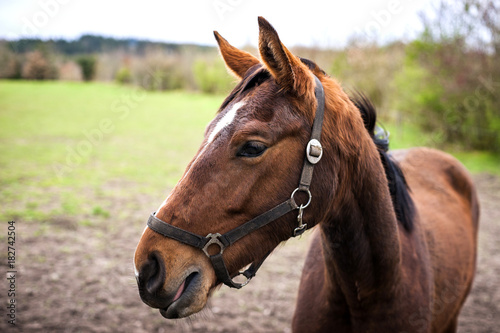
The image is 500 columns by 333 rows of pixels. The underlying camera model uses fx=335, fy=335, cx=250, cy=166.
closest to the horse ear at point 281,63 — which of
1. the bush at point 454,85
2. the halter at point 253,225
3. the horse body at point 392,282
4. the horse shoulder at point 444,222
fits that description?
the halter at point 253,225

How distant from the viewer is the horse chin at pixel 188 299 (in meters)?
1.47

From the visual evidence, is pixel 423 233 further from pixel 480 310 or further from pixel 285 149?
pixel 480 310

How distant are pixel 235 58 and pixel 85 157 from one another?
1246 cm

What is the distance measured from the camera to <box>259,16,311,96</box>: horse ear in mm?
1543

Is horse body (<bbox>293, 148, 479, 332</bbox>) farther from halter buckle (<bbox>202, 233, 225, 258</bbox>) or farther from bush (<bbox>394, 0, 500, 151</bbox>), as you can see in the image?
bush (<bbox>394, 0, 500, 151</bbox>)

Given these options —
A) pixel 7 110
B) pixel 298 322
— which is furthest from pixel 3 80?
pixel 298 322

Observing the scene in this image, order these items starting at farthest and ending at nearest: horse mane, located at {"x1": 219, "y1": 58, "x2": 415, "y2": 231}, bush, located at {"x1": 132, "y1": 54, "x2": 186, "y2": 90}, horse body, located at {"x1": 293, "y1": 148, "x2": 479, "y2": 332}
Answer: bush, located at {"x1": 132, "y1": 54, "x2": 186, "y2": 90} < horse mane, located at {"x1": 219, "y1": 58, "x2": 415, "y2": 231} < horse body, located at {"x1": 293, "y1": 148, "x2": 479, "y2": 332}

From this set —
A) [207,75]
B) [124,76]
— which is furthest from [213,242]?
[124,76]

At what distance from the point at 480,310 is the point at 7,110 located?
2783 centimetres

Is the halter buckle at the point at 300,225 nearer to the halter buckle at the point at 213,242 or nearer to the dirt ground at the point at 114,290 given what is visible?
the halter buckle at the point at 213,242

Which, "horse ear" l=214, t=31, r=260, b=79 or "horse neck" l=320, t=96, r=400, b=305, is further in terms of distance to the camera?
"horse ear" l=214, t=31, r=260, b=79

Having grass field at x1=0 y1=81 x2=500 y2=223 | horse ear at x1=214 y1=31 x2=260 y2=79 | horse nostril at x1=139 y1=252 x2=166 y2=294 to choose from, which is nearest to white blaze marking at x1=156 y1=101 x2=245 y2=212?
horse nostril at x1=139 y1=252 x2=166 y2=294

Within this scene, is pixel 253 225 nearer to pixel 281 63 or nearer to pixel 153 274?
pixel 153 274

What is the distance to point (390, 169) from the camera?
228cm
